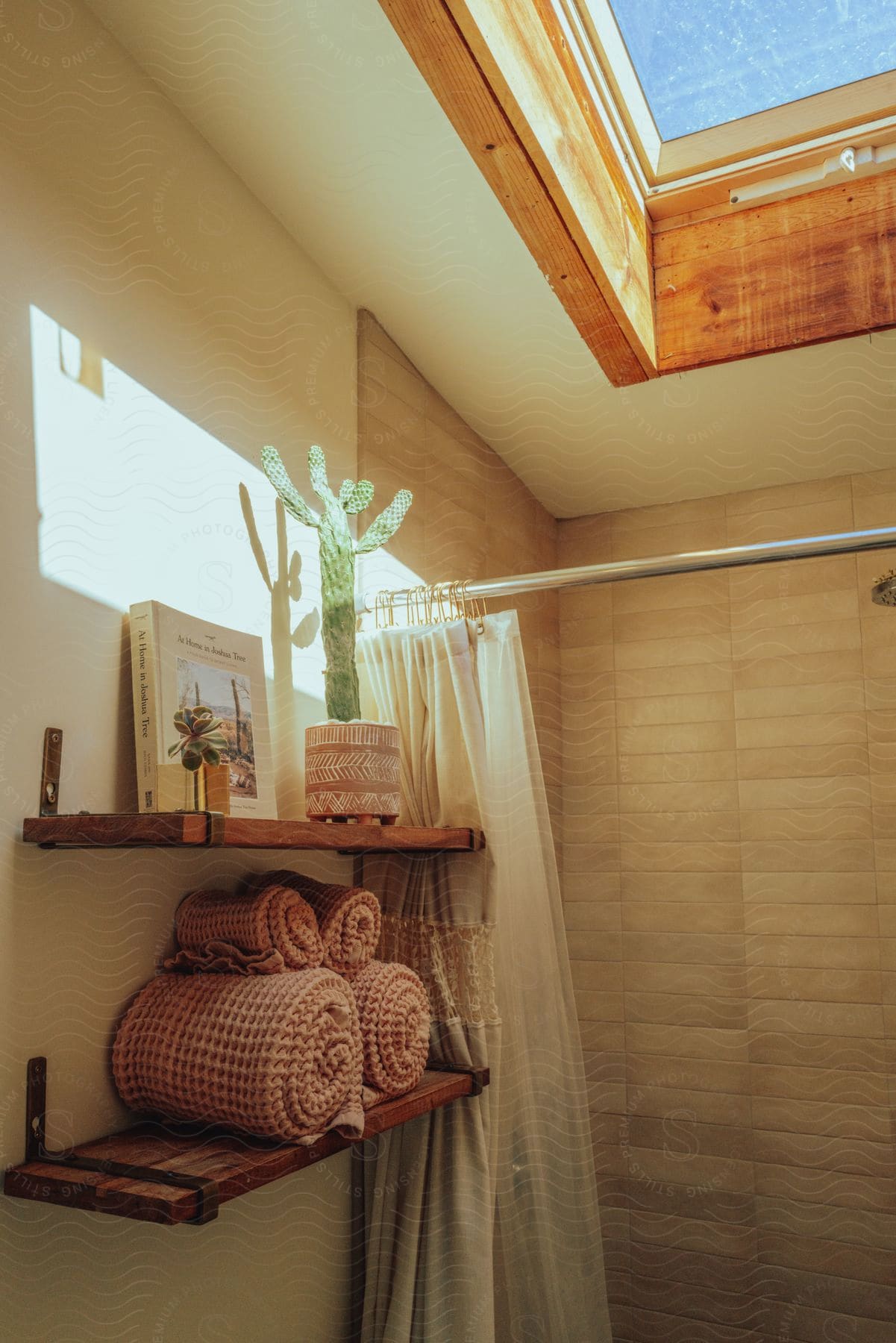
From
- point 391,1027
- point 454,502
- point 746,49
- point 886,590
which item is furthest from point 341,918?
point 746,49

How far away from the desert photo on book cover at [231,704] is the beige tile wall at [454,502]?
634 millimetres

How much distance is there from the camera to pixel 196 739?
47.8 inches

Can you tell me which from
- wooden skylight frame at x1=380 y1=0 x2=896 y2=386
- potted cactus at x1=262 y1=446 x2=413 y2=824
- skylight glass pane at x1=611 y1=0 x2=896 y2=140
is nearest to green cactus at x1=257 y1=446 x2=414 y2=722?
potted cactus at x1=262 y1=446 x2=413 y2=824

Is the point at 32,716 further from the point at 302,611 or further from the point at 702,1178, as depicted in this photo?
the point at 702,1178

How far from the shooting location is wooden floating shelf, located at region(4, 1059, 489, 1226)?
3.42 ft

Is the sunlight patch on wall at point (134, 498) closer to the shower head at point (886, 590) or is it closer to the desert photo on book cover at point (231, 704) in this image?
the desert photo on book cover at point (231, 704)

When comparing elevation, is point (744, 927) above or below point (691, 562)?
below

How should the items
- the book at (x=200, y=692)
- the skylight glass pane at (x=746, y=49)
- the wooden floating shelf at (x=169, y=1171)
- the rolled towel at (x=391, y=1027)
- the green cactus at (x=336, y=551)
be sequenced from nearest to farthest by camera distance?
1. the wooden floating shelf at (x=169, y=1171)
2. the book at (x=200, y=692)
3. the rolled towel at (x=391, y=1027)
4. the green cactus at (x=336, y=551)
5. the skylight glass pane at (x=746, y=49)

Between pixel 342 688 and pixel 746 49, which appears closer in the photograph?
pixel 342 688

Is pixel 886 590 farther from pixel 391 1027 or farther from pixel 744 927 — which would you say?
pixel 391 1027

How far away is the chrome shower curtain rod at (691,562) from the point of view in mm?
1543

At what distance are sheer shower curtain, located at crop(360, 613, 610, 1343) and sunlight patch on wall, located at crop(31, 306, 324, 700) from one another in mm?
299

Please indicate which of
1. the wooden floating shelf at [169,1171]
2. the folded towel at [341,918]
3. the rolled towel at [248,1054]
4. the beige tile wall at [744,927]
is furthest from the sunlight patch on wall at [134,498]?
the beige tile wall at [744,927]

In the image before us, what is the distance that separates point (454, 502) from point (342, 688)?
33.2 inches
